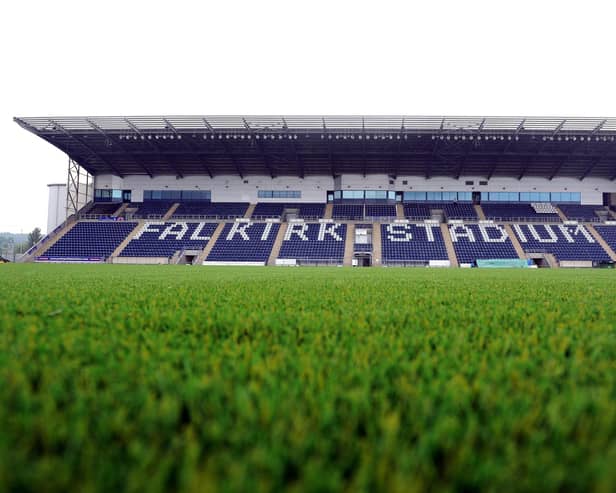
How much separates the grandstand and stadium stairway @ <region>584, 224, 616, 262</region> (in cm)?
13

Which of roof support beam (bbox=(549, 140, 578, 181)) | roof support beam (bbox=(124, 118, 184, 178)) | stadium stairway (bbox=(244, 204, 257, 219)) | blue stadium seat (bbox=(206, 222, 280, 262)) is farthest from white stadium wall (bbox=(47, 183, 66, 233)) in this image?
roof support beam (bbox=(549, 140, 578, 181))

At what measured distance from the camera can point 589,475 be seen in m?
0.58

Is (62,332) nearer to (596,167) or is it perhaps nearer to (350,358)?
(350,358)

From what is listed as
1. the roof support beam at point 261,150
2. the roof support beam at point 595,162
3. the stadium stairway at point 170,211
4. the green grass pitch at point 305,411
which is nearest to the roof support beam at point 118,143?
the stadium stairway at point 170,211

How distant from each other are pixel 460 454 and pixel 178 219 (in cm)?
3271

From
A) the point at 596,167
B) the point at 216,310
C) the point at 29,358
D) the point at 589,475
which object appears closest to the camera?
the point at 589,475

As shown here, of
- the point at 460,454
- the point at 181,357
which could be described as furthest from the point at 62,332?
the point at 460,454

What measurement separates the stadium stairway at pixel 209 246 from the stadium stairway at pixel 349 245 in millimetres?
9545

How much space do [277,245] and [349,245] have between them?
516 centimetres

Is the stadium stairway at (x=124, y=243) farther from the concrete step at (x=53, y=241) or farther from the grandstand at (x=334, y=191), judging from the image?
the concrete step at (x=53, y=241)

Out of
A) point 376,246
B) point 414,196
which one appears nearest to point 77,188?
point 376,246

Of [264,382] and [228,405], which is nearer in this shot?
[228,405]

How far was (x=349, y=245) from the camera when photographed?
27.6 meters

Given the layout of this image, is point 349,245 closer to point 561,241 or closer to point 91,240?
point 561,241
